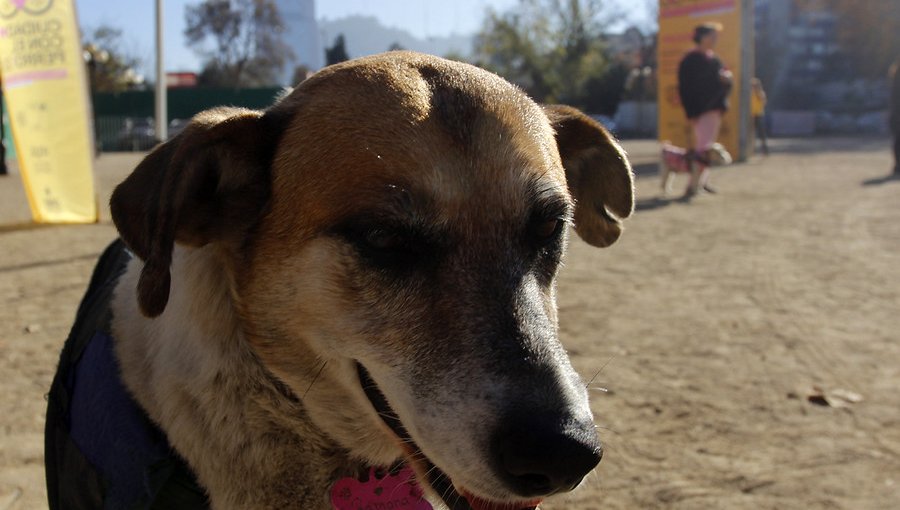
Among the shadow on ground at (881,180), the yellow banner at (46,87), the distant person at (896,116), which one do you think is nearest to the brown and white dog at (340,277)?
the yellow banner at (46,87)

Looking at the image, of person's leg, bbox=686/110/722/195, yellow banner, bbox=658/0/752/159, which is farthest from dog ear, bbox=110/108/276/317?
yellow banner, bbox=658/0/752/159

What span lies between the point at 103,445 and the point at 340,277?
734mm

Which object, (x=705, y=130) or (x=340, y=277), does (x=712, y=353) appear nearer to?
(x=340, y=277)

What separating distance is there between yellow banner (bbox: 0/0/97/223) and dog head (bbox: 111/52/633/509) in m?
8.14

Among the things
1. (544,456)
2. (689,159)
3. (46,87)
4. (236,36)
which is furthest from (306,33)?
(544,456)

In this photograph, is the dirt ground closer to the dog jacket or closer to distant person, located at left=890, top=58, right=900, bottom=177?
the dog jacket

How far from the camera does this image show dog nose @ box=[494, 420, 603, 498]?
1610 millimetres

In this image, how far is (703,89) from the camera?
36.4 ft

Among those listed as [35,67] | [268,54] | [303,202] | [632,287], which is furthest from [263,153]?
[268,54]

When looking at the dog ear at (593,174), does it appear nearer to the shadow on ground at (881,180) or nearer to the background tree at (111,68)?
the shadow on ground at (881,180)

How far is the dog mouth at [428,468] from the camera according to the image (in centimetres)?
184

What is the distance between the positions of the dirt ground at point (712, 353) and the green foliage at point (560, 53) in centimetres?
3772

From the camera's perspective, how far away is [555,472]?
5.32 feet

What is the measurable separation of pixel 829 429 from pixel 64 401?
10.3ft
